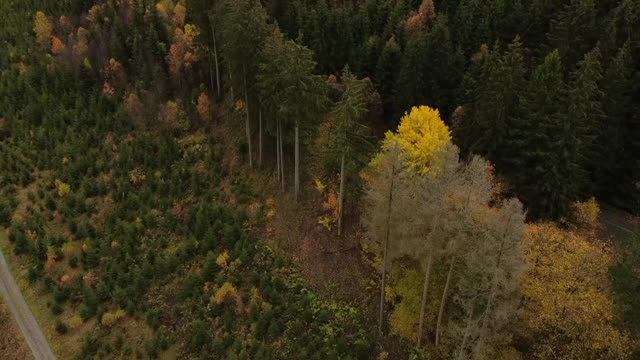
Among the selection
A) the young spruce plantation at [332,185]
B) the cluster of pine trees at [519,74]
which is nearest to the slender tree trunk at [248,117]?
the young spruce plantation at [332,185]

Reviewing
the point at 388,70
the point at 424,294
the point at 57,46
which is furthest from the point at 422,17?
the point at 57,46

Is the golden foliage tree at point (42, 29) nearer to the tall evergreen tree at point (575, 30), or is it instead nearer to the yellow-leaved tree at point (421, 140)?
the yellow-leaved tree at point (421, 140)

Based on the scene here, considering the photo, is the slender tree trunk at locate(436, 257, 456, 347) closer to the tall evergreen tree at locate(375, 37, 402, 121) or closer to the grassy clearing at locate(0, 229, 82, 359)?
the tall evergreen tree at locate(375, 37, 402, 121)

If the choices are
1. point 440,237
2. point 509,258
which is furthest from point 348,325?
point 509,258

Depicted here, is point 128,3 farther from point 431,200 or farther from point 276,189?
point 431,200

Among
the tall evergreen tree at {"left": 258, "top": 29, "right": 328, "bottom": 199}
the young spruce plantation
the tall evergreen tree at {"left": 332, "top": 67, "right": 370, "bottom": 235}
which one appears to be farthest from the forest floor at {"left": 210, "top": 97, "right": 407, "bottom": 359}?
the tall evergreen tree at {"left": 258, "top": 29, "right": 328, "bottom": 199}

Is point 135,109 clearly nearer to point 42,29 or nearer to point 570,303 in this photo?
point 42,29

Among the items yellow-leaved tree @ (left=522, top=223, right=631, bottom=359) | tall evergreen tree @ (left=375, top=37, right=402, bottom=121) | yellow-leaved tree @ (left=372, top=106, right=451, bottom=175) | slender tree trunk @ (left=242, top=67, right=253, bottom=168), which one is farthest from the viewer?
tall evergreen tree @ (left=375, top=37, right=402, bottom=121)
